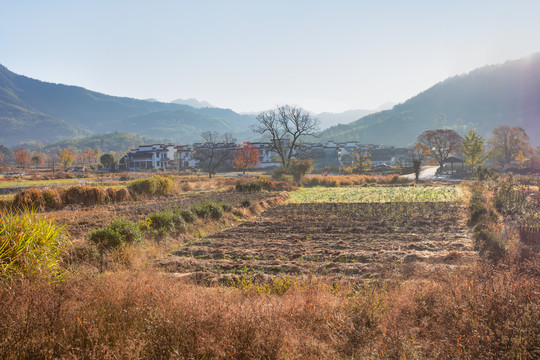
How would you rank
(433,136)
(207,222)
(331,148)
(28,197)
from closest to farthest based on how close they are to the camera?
(207,222)
(28,197)
(433,136)
(331,148)

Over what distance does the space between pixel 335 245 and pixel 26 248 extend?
873 centimetres

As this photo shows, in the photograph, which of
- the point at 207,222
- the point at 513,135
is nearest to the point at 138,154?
the point at 207,222

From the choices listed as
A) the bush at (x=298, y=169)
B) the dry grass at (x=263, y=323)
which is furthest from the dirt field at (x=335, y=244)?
the bush at (x=298, y=169)

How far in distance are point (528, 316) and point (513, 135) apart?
8353cm

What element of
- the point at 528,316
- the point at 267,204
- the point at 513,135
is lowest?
the point at 267,204

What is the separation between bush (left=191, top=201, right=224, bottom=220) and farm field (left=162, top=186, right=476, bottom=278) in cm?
139

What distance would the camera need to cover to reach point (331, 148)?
93.3 meters

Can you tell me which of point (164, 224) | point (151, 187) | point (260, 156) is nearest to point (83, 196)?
point (151, 187)

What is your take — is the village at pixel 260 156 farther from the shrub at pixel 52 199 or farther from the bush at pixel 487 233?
the bush at pixel 487 233

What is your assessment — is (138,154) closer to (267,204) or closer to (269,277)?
(267,204)

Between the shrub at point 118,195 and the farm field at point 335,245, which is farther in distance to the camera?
the shrub at point 118,195

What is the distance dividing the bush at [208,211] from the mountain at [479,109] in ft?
542

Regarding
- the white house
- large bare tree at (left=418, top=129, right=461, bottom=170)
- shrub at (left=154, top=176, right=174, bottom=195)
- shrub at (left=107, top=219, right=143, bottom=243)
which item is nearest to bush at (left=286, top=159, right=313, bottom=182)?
shrub at (left=154, top=176, right=174, bottom=195)

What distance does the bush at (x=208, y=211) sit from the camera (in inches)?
606
